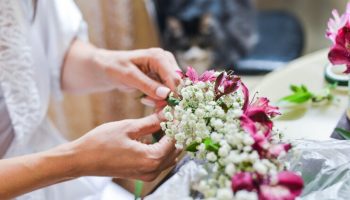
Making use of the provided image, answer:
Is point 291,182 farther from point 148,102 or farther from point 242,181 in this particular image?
point 148,102

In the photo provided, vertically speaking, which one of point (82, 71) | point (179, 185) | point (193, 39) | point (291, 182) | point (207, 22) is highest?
point (291, 182)

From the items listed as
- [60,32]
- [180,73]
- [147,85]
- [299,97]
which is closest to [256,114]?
[180,73]

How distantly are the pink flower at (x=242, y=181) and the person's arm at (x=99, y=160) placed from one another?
0.19m

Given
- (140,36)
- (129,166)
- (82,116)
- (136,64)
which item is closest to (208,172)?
(129,166)

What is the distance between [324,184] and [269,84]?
1.38 ft

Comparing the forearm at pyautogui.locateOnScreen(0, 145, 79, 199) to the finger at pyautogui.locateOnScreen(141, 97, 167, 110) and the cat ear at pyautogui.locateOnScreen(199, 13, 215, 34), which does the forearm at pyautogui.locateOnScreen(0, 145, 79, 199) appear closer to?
the finger at pyautogui.locateOnScreen(141, 97, 167, 110)

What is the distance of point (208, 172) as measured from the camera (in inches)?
19.2

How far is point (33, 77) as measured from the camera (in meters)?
0.89

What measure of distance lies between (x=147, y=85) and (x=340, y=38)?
1.01 ft

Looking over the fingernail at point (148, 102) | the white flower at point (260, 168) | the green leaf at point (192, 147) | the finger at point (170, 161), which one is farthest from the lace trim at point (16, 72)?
the white flower at point (260, 168)

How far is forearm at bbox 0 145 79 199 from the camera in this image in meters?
0.63

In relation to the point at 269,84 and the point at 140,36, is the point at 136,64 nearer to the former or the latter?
the point at 269,84

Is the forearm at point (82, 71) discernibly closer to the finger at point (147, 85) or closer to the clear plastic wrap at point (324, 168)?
the finger at point (147, 85)

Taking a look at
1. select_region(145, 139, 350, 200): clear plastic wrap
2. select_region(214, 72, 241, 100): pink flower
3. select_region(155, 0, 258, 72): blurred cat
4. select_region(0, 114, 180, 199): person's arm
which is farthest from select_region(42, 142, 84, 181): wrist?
select_region(155, 0, 258, 72): blurred cat
